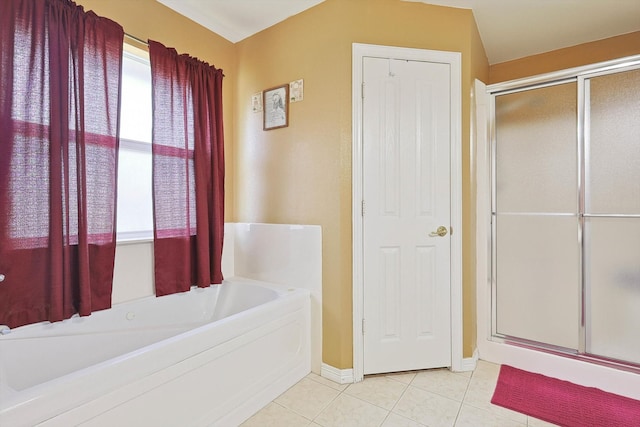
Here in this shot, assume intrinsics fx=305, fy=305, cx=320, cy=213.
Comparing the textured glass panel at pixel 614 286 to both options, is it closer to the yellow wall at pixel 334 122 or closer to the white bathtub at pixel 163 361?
the yellow wall at pixel 334 122

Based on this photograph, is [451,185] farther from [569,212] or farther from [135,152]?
[135,152]

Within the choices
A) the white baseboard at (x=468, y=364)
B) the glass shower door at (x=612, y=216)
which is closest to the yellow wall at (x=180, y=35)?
the white baseboard at (x=468, y=364)

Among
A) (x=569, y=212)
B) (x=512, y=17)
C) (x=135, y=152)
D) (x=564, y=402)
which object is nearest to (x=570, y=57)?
(x=512, y=17)

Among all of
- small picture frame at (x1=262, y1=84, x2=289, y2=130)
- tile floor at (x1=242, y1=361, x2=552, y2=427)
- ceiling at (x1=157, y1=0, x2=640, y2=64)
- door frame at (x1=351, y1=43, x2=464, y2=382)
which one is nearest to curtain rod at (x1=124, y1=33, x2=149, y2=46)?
ceiling at (x1=157, y1=0, x2=640, y2=64)

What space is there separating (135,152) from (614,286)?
3.21 metres

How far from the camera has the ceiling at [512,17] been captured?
205cm

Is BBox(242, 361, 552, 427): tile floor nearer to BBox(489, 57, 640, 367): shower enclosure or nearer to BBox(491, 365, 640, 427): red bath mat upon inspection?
BBox(491, 365, 640, 427): red bath mat

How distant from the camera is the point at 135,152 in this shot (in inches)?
78.3

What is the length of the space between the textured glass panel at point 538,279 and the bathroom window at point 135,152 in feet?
8.38

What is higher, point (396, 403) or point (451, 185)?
point (451, 185)

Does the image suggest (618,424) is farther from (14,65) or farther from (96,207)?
(14,65)

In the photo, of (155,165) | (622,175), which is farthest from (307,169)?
(622,175)

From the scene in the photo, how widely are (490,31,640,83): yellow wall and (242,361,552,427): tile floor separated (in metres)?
2.55

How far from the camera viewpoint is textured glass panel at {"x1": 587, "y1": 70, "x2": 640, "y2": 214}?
6.14 feet
